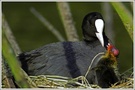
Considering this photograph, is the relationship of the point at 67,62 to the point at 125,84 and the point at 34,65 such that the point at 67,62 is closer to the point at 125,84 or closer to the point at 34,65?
the point at 34,65

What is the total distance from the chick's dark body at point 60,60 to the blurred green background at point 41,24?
5.44 m

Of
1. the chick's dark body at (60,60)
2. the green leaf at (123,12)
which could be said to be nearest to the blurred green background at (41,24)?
the chick's dark body at (60,60)

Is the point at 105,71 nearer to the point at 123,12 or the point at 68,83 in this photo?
the point at 68,83

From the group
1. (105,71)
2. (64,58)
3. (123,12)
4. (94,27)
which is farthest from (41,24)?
(123,12)

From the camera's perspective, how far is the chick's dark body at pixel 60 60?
315 centimetres

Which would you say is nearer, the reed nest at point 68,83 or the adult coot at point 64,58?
the reed nest at point 68,83

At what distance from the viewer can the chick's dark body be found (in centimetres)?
315

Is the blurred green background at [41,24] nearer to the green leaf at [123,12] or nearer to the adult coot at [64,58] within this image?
the adult coot at [64,58]

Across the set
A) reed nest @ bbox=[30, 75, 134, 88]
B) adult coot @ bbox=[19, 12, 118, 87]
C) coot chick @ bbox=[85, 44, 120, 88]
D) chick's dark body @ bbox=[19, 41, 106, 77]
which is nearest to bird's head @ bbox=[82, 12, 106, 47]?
adult coot @ bbox=[19, 12, 118, 87]

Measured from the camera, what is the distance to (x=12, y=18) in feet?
35.7

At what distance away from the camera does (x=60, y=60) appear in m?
3.21

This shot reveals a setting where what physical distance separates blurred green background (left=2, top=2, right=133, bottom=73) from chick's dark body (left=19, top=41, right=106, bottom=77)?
17.9 feet

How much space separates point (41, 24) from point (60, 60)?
7254mm

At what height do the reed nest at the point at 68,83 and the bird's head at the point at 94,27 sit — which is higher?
the bird's head at the point at 94,27
